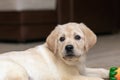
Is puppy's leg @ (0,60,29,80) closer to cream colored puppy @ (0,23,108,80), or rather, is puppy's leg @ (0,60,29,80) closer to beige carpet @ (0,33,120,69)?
cream colored puppy @ (0,23,108,80)

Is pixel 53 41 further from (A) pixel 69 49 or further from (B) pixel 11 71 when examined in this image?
(B) pixel 11 71

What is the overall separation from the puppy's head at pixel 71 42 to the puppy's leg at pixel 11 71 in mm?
208

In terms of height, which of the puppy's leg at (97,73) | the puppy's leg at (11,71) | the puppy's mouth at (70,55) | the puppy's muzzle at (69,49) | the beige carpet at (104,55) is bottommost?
the beige carpet at (104,55)

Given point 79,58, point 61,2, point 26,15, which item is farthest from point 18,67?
point 61,2

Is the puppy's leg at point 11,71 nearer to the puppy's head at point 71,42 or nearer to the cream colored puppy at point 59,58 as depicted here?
the cream colored puppy at point 59,58

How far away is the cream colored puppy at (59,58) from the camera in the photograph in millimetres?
1644

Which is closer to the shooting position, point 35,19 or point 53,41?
point 53,41

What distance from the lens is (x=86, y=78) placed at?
1662 millimetres

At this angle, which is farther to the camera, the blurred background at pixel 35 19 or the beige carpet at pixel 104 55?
the blurred background at pixel 35 19

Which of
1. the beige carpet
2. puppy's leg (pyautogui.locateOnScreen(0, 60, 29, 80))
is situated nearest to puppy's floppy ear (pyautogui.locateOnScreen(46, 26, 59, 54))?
puppy's leg (pyautogui.locateOnScreen(0, 60, 29, 80))

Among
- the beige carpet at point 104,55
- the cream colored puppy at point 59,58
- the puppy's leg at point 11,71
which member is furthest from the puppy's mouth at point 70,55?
the beige carpet at point 104,55

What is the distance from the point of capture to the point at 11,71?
159 centimetres

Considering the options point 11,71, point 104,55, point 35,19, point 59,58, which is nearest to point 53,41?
point 59,58

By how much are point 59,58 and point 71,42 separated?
14 cm
